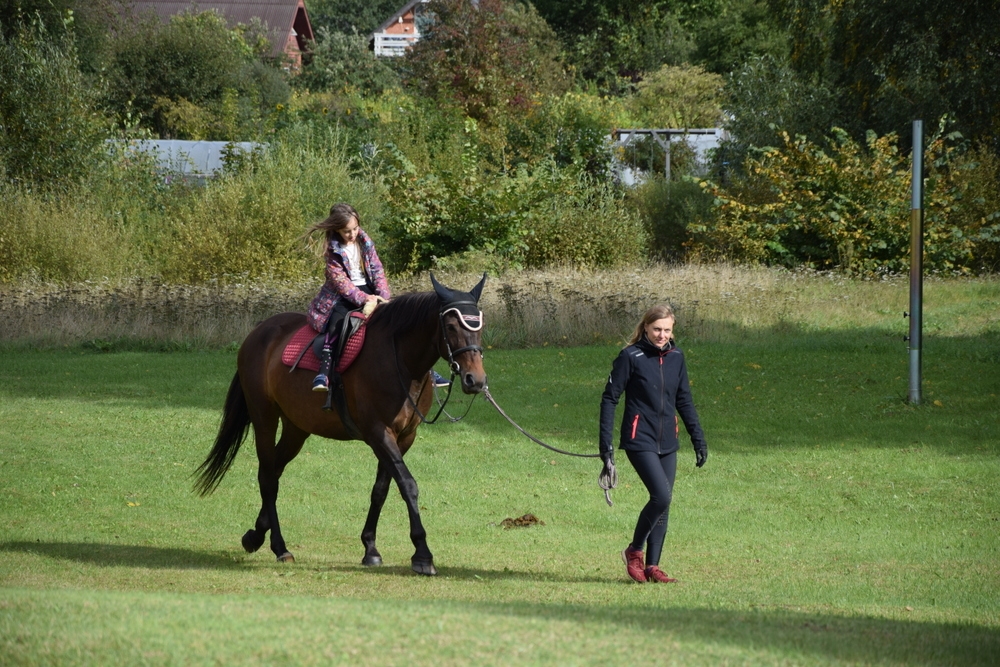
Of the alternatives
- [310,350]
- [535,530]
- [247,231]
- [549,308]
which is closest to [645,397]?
[310,350]

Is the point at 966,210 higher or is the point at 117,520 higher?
the point at 966,210

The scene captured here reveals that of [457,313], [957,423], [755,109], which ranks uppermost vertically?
[755,109]

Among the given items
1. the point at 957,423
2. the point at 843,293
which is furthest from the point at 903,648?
the point at 843,293

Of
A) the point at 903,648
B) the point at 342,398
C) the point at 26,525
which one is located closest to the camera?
the point at 903,648

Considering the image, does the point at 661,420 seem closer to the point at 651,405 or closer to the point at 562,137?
the point at 651,405

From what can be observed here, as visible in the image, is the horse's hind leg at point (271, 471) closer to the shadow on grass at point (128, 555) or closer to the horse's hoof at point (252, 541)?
the horse's hoof at point (252, 541)

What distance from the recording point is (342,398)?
9094 mm

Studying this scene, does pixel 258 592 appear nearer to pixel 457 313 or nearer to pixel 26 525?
pixel 457 313

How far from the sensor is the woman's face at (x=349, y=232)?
9.02m

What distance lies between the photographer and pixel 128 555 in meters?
9.29

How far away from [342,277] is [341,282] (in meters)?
0.06

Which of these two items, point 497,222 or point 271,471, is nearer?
point 271,471

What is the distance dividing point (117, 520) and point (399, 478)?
12.3ft

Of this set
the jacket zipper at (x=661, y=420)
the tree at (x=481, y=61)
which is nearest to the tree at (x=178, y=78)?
the tree at (x=481, y=61)
